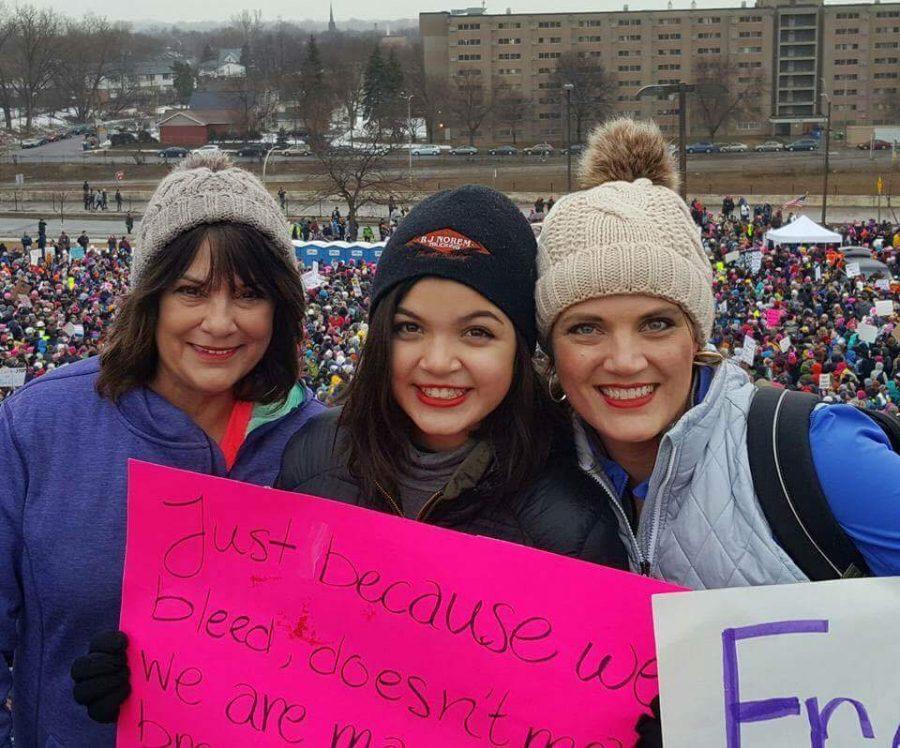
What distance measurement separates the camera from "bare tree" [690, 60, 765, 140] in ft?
223

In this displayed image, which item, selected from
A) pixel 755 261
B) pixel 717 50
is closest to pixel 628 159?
pixel 755 261

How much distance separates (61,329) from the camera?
17.5 metres

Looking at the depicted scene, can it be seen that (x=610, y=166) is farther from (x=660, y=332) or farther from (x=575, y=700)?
(x=575, y=700)

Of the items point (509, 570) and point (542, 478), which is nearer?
point (509, 570)

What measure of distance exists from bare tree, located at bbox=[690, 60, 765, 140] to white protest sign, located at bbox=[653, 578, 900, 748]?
67.0 meters

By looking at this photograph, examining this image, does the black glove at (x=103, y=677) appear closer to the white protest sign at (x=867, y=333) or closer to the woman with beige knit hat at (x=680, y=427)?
the woman with beige knit hat at (x=680, y=427)

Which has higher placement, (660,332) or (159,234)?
(159,234)

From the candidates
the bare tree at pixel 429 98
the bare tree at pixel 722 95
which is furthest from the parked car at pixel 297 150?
the bare tree at pixel 722 95

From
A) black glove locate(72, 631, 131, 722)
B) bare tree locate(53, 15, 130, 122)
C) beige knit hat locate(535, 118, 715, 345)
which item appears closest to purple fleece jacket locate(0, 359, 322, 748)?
black glove locate(72, 631, 131, 722)

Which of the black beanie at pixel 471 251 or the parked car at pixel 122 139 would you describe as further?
the parked car at pixel 122 139

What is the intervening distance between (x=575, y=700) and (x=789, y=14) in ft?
268

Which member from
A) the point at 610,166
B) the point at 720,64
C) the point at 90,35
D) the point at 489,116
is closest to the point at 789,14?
the point at 720,64

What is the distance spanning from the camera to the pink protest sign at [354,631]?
209 cm

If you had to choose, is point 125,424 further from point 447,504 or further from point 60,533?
point 447,504
